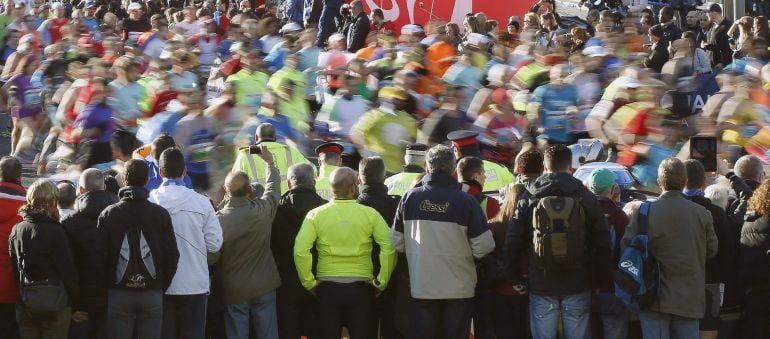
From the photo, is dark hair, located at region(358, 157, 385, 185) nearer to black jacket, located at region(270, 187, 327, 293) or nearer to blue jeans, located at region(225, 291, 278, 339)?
black jacket, located at region(270, 187, 327, 293)

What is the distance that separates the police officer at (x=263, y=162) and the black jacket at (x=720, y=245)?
3.79m

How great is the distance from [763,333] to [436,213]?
2.34 meters

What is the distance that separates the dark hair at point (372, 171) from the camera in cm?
868

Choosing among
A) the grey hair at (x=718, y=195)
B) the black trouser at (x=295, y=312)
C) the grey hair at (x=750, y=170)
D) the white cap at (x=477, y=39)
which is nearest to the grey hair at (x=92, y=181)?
the black trouser at (x=295, y=312)

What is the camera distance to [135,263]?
812cm

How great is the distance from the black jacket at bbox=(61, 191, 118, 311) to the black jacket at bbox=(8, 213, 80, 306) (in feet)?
0.30

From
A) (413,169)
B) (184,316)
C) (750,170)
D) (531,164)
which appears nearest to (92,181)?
(184,316)

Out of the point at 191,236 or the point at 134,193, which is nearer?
the point at 134,193

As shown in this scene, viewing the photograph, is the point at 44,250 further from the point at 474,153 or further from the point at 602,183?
the point at 474,153

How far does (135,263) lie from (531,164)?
2655 mm

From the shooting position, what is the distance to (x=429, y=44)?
697 inches

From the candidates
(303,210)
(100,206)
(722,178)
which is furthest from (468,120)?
(100,206)

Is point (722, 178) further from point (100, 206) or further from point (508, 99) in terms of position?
point (100, 206)

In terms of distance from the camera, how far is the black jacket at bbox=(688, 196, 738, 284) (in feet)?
27.5
